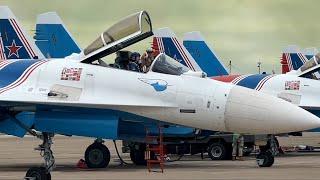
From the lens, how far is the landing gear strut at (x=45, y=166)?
14.5 meters

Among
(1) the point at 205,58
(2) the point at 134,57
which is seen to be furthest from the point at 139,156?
(1) the point at 205,58

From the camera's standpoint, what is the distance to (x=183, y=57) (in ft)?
111

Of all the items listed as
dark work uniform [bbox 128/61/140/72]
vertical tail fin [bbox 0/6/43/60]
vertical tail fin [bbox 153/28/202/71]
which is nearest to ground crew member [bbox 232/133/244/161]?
vertical tail fin [bbox 0/6/43/60]

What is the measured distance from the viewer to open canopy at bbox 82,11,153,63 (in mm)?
17391

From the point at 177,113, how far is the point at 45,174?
3326mm

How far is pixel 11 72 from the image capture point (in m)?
17.5

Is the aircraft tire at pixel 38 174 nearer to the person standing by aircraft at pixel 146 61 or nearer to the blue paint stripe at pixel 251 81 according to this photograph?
the person standing by aircraft at pixel 146 61

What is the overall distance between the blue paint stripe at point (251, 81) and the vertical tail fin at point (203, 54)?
6.12m

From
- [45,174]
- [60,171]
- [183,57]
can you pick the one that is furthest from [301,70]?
[45,174]

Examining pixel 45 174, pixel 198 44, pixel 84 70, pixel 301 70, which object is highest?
pixel 198 44

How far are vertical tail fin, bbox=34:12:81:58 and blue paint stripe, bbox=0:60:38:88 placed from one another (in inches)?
535

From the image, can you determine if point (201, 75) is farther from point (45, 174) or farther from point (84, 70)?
point (45, 174)

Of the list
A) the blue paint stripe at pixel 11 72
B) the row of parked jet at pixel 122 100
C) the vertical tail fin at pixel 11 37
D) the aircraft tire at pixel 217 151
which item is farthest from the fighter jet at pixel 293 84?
the blue paint stripe at pixel 11 72

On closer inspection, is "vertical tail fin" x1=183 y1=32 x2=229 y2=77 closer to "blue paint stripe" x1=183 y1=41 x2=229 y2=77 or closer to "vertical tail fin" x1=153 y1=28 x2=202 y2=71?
"blue paint stripe" x1=183 y1=41 x2=229 y2=77
